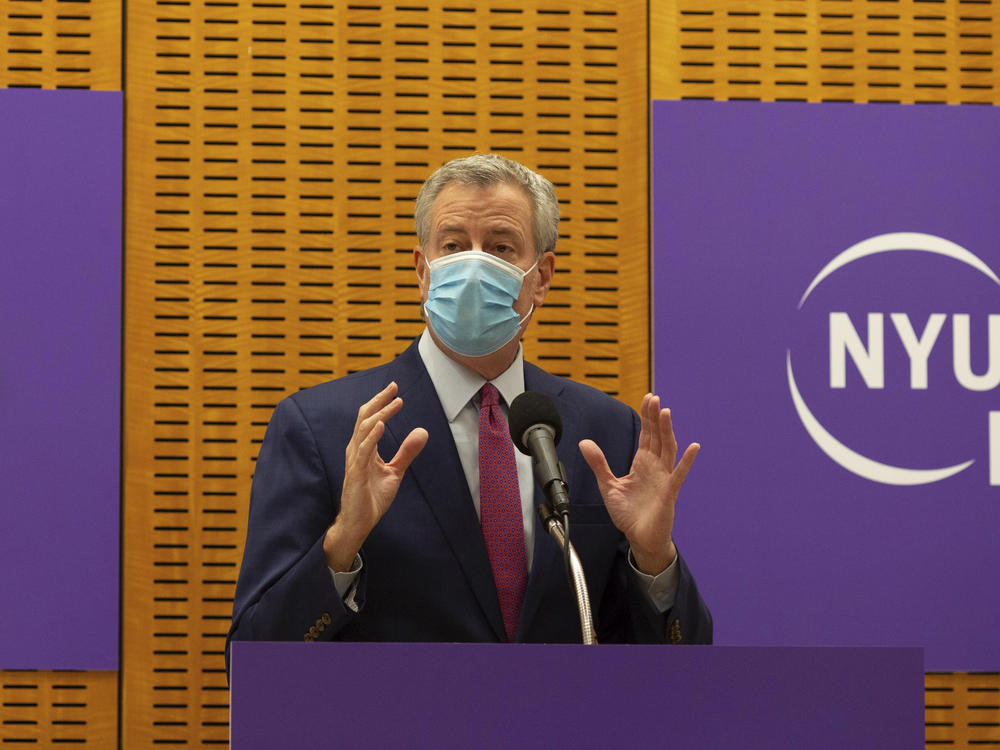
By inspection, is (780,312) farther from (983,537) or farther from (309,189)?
(309,189)

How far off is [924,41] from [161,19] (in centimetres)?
242

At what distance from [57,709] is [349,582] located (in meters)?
1.69

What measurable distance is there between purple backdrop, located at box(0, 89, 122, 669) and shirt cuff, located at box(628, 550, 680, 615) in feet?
5.83

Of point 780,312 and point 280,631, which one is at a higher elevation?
point 780,312

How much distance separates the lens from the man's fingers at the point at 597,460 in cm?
178

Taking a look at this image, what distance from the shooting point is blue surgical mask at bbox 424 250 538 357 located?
6.91 feet

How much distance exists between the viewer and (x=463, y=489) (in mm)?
2064

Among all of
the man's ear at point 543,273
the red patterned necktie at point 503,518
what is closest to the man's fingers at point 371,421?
the red patterned necktie at point 503,518

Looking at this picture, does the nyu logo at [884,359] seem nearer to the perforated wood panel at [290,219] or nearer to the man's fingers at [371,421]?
the perforated wood panel at [290,219]

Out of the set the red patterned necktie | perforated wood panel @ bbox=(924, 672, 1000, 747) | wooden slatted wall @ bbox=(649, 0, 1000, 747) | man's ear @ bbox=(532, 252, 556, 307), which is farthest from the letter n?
the red patterned necktie

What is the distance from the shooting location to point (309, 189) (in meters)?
3.17

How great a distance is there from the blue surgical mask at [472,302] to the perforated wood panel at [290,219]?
3.38 ft

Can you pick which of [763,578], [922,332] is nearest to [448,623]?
[763,578]

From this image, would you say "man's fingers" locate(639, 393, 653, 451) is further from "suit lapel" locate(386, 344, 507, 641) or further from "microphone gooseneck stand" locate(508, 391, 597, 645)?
"suit lapel" locate(386, 344, 507, 641)
